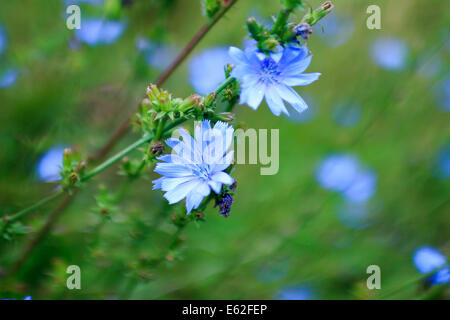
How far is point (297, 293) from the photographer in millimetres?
3223

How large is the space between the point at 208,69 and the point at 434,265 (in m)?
2.67

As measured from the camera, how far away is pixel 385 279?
11.4ft

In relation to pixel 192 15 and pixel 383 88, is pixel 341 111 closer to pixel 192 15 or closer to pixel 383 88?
pixel 383 88

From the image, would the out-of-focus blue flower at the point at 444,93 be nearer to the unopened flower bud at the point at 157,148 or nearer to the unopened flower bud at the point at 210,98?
the unopened flower bud at the point at 210,98

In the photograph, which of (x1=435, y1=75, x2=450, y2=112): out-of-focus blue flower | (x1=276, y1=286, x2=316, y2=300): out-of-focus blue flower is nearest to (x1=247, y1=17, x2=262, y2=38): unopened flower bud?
(x1=276, y1=286, x2=316, y2=300): out-of-focus blue flower

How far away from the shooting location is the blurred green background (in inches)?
113

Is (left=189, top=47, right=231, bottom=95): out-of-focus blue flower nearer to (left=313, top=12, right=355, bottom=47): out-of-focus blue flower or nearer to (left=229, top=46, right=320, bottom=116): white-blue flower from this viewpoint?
(left=313, top=12, right=355, bottom=47): out-of-focus blue flower

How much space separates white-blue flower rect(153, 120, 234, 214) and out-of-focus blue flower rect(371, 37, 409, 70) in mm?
3257

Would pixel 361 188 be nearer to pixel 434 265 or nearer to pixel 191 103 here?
pixel 434 265

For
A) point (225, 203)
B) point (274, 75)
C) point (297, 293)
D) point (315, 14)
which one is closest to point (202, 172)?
point (225, 203)

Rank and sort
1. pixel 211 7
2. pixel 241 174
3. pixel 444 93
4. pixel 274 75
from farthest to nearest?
pixel 241 174, pixel 444 93, pixel 211 7, pixel 274 75

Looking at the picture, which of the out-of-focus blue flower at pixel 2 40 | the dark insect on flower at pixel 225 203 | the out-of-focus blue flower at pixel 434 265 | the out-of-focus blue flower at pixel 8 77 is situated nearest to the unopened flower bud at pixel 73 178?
the dark insect on flower at pixel 225 203
